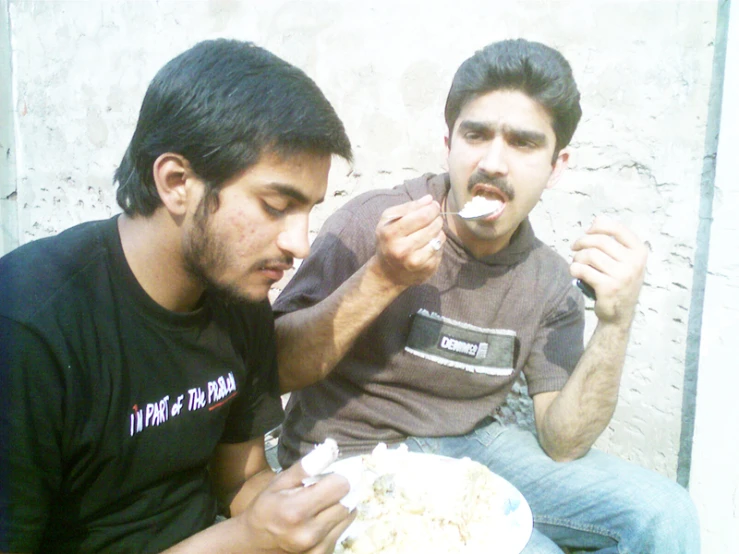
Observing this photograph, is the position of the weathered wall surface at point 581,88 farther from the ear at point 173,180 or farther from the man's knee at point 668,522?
the ear at point 173,180

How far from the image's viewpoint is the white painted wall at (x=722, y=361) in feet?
7.09

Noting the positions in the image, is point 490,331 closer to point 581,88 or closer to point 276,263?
point 276,263

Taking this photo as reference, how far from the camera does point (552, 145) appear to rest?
2.10 metres

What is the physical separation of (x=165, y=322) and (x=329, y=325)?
23.2 inches

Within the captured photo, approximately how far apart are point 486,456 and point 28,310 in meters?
1.58

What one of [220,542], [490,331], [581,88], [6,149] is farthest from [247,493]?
[6,149]

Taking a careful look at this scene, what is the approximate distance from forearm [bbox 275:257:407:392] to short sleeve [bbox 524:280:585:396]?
678 mm

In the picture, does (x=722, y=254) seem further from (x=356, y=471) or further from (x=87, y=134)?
(x=87, y=134)

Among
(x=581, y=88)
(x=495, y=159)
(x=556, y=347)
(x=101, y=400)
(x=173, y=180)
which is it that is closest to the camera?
(x=101, y=400)

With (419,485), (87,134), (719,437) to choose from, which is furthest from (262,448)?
(87,134)

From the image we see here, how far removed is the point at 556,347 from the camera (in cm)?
215

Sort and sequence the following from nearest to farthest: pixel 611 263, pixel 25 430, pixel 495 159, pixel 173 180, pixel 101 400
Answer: pixel 25 430 < pixel 101 400 < pixel 173 180 < pixel 611 263 < pixel 495 159

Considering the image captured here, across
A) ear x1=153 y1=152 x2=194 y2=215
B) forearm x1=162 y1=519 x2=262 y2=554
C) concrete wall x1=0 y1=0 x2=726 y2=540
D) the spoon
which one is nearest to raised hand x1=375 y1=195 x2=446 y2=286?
the spoon

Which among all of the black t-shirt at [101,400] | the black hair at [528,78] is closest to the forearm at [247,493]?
the black t-shirt at [101,400]
